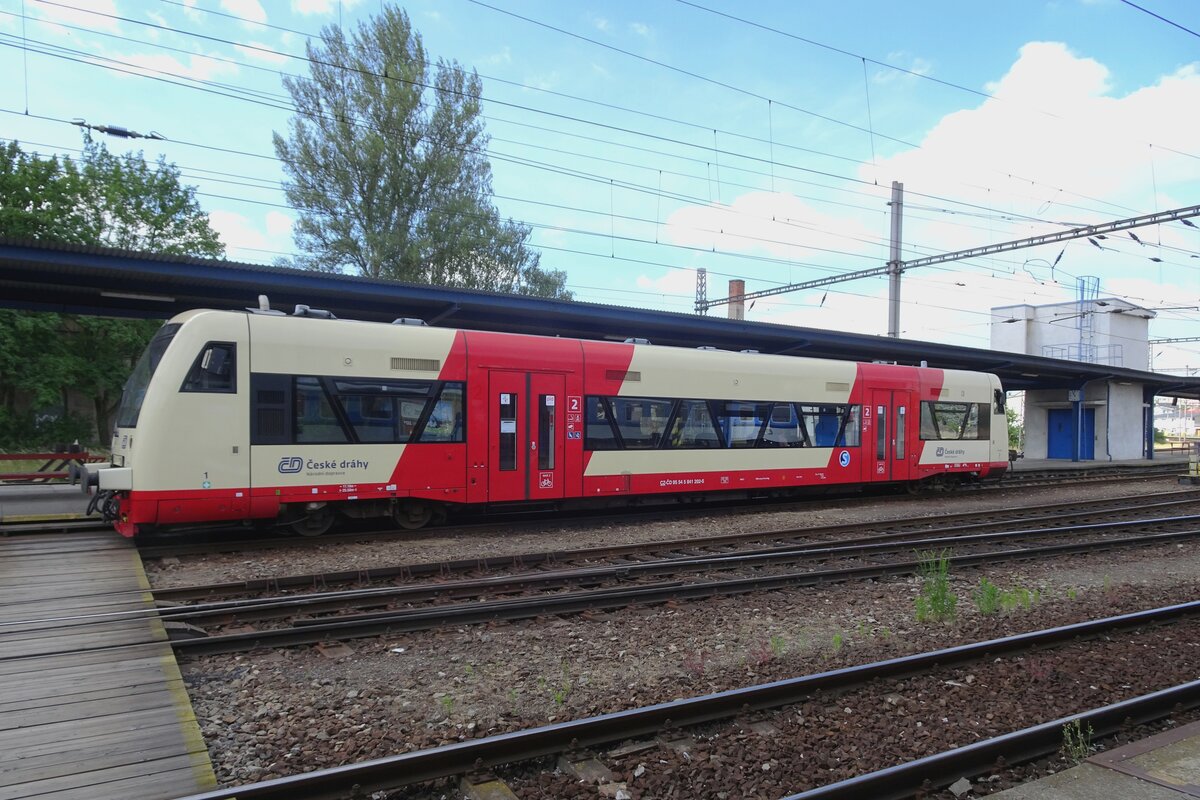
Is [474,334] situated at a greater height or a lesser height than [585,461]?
greater

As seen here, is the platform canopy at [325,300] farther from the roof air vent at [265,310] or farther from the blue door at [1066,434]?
the blue door at [1066,434]

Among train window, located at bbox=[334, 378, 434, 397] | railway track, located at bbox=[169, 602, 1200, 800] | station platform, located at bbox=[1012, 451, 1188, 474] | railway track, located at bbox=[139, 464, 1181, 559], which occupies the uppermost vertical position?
train window, located at bbox=[334, 378, 434, 397]

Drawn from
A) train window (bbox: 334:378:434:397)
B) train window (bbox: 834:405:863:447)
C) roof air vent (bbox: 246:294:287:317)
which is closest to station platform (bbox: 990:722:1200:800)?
train window (bbox: 334:378:434:397)

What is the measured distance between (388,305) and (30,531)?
25.4 ft

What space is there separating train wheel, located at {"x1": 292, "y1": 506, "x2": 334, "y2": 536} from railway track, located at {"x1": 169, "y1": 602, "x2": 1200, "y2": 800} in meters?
7.58

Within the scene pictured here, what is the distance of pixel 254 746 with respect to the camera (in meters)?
4.21

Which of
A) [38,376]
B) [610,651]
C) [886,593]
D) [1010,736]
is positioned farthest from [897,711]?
[38,376]

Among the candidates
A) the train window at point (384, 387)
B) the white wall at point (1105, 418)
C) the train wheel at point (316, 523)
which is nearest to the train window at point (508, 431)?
the train window at point (384, 387)

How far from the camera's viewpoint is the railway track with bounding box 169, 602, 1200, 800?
3691mm

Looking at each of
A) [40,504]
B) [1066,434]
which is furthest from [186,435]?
[1066,434]

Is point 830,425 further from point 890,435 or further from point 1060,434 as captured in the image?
point 1060,434

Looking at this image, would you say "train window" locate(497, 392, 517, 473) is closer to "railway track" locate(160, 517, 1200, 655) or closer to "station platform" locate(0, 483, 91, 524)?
"railway track" locate(160, 517, 1200, 655)

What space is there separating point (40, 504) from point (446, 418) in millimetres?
8764

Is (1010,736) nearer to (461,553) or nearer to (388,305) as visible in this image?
(461,553)
